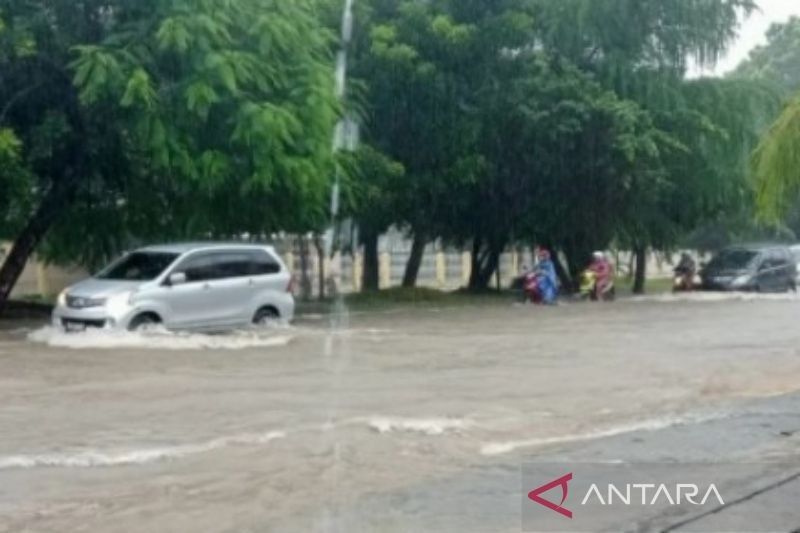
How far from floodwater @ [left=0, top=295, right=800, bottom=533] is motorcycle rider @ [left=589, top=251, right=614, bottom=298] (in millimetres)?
8826

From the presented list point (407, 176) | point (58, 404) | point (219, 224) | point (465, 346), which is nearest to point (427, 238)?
point (407, 176)

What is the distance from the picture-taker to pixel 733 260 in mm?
40438

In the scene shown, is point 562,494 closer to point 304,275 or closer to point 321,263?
point 321,263

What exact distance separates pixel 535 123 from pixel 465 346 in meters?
10.9

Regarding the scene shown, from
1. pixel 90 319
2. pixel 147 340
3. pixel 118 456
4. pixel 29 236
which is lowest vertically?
pixel 118 456

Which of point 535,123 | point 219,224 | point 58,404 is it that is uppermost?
point 535,123

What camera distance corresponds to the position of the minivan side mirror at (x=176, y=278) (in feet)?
73.8

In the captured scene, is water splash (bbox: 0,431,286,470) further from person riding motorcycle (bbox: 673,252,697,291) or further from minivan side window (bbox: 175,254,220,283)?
person riding motorcycle (bbox: 673,252,697,291)

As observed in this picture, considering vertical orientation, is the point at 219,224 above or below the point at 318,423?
above

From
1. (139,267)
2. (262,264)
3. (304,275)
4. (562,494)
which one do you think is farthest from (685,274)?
(562,494)

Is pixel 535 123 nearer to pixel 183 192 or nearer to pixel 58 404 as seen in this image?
pixel 183 192

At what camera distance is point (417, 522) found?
887cm

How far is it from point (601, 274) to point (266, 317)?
45.9 feet

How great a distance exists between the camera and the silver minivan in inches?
861
